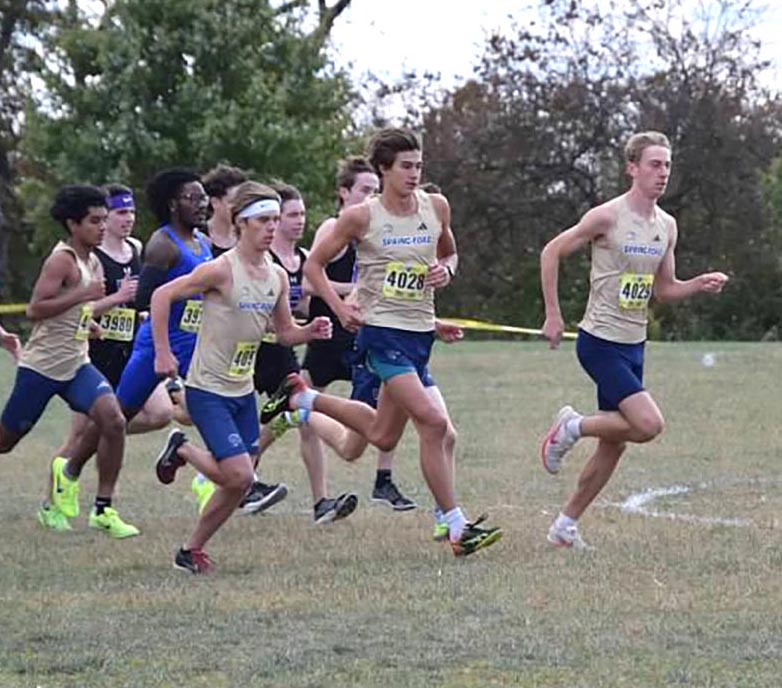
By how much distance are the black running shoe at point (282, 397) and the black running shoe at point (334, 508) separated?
1.92 feet

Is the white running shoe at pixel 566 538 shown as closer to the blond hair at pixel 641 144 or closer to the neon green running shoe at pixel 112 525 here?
the blond hair at pixel 641 144

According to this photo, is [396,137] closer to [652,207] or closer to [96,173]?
[652,207]

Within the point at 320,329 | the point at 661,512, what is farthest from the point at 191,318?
the point at 661,512

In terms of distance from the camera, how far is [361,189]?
33.4ft

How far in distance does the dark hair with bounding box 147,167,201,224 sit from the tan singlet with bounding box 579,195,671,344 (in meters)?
2.30

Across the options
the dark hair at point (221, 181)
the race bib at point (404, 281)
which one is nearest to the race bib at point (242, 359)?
the race bib at point (404, 281)

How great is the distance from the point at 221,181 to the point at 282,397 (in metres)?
1.34

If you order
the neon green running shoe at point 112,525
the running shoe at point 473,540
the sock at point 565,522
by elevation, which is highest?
the sock at point 565,522

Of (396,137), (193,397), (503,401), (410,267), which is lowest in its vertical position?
(503,401)

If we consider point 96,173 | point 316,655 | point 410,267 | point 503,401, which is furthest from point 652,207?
point 96,173

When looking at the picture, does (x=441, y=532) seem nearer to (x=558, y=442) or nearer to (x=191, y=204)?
(x=558, y=442)

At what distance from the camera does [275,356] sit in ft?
32.8

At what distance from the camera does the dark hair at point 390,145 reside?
8586mm

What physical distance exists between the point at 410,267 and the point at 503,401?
32.4 feet
